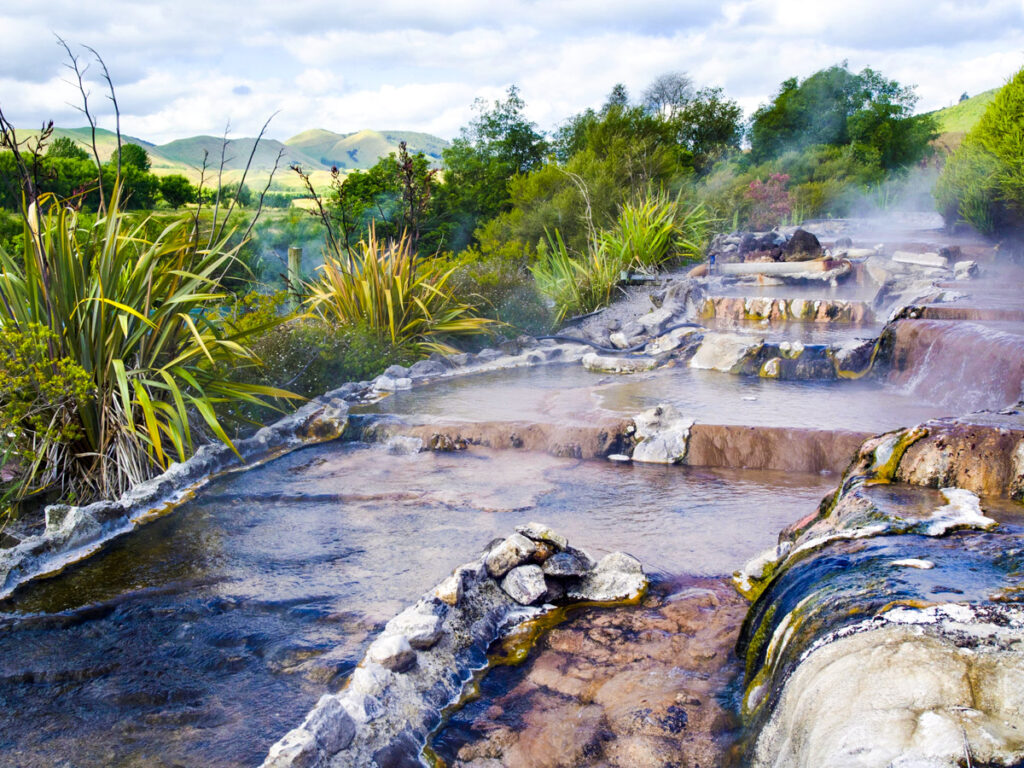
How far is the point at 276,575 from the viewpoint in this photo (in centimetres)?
319

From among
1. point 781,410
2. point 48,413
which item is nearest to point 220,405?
point 48,413

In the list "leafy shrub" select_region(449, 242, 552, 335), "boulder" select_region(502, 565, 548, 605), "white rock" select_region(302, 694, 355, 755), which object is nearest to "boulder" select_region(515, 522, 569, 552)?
"boulder" select_region(502, 565, 548, 605)

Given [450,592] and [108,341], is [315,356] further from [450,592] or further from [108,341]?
[450,592]

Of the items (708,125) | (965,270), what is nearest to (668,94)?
(708,125)

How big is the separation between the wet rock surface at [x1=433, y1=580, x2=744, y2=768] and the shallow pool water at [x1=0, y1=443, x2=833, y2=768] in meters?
0.48

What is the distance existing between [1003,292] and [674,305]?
3592mm

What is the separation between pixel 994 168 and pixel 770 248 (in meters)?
3.40

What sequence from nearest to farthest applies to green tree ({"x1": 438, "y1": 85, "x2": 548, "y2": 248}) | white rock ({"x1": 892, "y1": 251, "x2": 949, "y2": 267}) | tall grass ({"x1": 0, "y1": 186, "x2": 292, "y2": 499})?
tall grass ({"x1": 0, "y1": 186, "x2": 292, "y2": 499})
white rock ({"x1": 892, "y1": 251, "x2": 949, "y2": 267})
green tree ({"x1": 438, "y1": 85, "x2": 548, "y2": 248})

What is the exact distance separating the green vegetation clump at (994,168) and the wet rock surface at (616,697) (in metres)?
11.1

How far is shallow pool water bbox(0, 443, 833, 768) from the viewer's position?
2.19 meters

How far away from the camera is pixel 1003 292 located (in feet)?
28.0

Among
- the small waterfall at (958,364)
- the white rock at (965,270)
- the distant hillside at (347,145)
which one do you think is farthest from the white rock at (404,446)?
the distant hillside at (347,145)

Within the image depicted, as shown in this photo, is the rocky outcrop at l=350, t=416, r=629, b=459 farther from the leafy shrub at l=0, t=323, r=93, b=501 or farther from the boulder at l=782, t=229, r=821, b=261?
the boulder at l=782, t=229, r=821, b=261

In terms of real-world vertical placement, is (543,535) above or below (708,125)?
below
